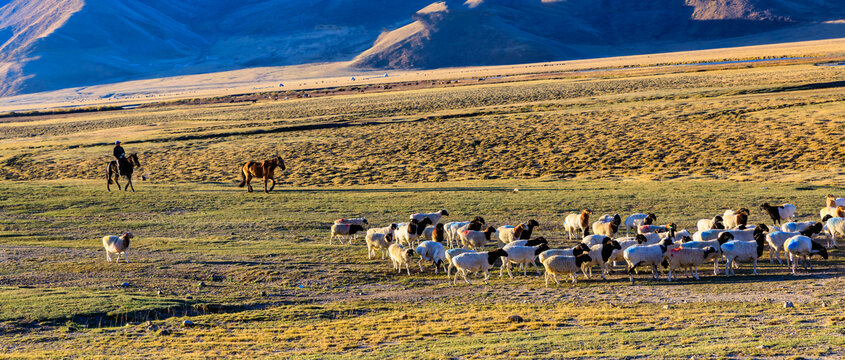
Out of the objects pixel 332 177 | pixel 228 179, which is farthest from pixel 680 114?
pixel 228 179

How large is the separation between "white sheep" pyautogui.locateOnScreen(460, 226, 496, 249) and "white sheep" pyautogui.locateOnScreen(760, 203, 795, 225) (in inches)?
329

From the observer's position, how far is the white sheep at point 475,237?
19.5 meters

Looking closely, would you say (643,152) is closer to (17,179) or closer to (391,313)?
(391,313)

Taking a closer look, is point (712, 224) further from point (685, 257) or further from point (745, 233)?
point (685, 257)

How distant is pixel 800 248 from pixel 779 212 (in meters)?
5.68

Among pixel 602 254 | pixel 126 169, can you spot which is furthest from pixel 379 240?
pixel 126 169

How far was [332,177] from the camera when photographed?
120 feet

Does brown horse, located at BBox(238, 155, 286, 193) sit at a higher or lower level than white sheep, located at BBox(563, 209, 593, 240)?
higher

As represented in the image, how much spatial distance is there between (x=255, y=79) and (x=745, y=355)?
189371 millimetres

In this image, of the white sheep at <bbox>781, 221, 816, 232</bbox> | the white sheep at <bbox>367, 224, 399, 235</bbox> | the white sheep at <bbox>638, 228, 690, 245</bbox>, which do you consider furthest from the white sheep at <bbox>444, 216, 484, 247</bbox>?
the white sheep at <bbox>781, 221, 816, 232</bbox>

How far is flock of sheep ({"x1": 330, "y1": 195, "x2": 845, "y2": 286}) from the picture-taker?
1645 cm

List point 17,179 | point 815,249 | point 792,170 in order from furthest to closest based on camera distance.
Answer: point 17,179
point 792,170
point 815,249

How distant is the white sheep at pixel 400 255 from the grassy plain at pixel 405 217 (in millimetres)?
387

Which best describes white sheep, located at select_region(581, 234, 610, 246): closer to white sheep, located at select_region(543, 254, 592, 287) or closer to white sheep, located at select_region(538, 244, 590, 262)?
white sheep, located at select_region(538, 244, 590, 262)
